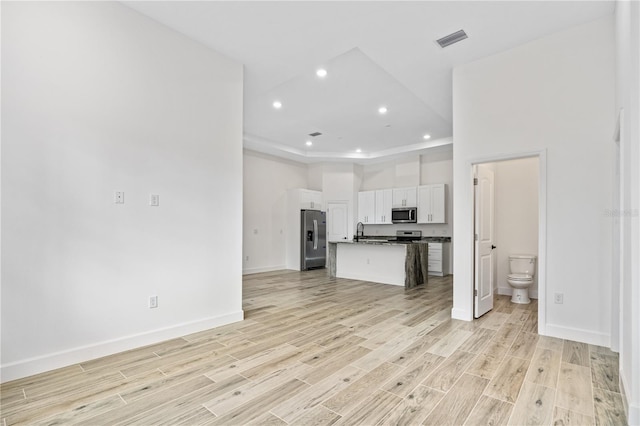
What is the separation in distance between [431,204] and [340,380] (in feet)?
19.8

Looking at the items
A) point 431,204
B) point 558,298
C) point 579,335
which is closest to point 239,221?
point 558,298

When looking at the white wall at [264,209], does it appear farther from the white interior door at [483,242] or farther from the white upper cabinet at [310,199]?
the white interior door at [483,242]

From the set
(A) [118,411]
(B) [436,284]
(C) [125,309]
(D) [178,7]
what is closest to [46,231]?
(C) [125,309]

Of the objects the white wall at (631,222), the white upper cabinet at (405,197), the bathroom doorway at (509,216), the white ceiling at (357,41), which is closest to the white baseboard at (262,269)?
the white upper cabinet at (405,197)

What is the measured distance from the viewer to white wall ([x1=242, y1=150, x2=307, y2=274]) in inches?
295

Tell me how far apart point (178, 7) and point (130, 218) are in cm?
199

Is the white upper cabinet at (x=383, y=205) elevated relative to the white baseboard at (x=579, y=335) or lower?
elevated

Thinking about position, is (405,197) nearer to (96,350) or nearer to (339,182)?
(339,182)

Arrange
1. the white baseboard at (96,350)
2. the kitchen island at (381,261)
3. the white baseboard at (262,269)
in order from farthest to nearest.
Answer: the white baseboard at (262,269)
the kitchen island at (381,261)
the white baseboard at (96,350)

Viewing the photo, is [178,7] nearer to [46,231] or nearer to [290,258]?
[46,231]

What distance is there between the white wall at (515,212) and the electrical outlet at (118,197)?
16.8ft

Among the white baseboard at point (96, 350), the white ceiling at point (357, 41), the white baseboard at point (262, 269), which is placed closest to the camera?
the white baseboard at point (96, 350)

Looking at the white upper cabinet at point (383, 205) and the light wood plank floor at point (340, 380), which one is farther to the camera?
the white upper cabinet at point (383, 205)

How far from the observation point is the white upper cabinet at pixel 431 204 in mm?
7387
